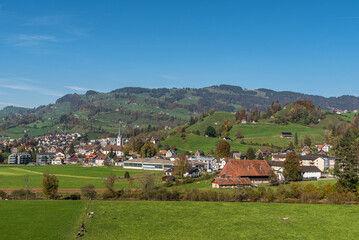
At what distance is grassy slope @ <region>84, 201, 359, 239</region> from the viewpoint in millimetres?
32188

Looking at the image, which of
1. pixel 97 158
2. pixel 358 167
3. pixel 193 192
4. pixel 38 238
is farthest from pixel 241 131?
pixel 38 238

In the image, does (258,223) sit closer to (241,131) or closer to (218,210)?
(218,210)

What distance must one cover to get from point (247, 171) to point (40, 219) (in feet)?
167

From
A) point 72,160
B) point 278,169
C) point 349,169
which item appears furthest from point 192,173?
point 72,160

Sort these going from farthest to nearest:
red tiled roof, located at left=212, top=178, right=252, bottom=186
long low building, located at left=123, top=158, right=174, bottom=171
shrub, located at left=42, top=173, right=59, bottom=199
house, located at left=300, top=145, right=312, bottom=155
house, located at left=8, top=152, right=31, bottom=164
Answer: house, located at left=8, top=152, right=31, bottom=164 < house, located at left=300, top=145, right=312, bottom=155 < long low building, located at left=123, top=158, right=174, bottom=171 < red tiled roof, located at left=212, top=178, right=252, bottom=186 < shrub, located at left=42, top=173, right=59, bottom=199

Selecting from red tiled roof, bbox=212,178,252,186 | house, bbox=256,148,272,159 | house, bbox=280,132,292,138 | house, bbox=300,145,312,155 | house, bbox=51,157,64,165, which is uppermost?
house, bbox=280,132,292,138

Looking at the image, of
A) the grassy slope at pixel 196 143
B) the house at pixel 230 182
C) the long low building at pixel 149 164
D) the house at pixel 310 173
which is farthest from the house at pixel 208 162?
the house at pixel 230 182

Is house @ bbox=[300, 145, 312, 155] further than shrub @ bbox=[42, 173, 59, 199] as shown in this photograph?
Yes

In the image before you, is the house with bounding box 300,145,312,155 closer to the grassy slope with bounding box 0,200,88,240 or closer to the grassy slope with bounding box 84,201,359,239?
the grassy slope with bounding box 84,201,359,239

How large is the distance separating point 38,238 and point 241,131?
149580mm

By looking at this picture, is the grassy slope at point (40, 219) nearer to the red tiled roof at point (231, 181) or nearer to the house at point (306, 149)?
the red tiled roof at point (231, 181)

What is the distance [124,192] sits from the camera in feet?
180

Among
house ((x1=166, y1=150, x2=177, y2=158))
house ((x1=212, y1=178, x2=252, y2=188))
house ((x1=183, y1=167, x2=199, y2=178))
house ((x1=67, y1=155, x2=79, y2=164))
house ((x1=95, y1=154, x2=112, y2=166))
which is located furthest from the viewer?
house ((x1=67, y1=155, x2=79, y2=164))

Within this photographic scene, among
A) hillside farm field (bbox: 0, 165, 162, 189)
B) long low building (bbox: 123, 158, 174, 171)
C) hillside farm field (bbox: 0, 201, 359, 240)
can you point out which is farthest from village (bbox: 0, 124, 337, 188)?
hillside farm field (bbox: 0, 201, 359, 240)
